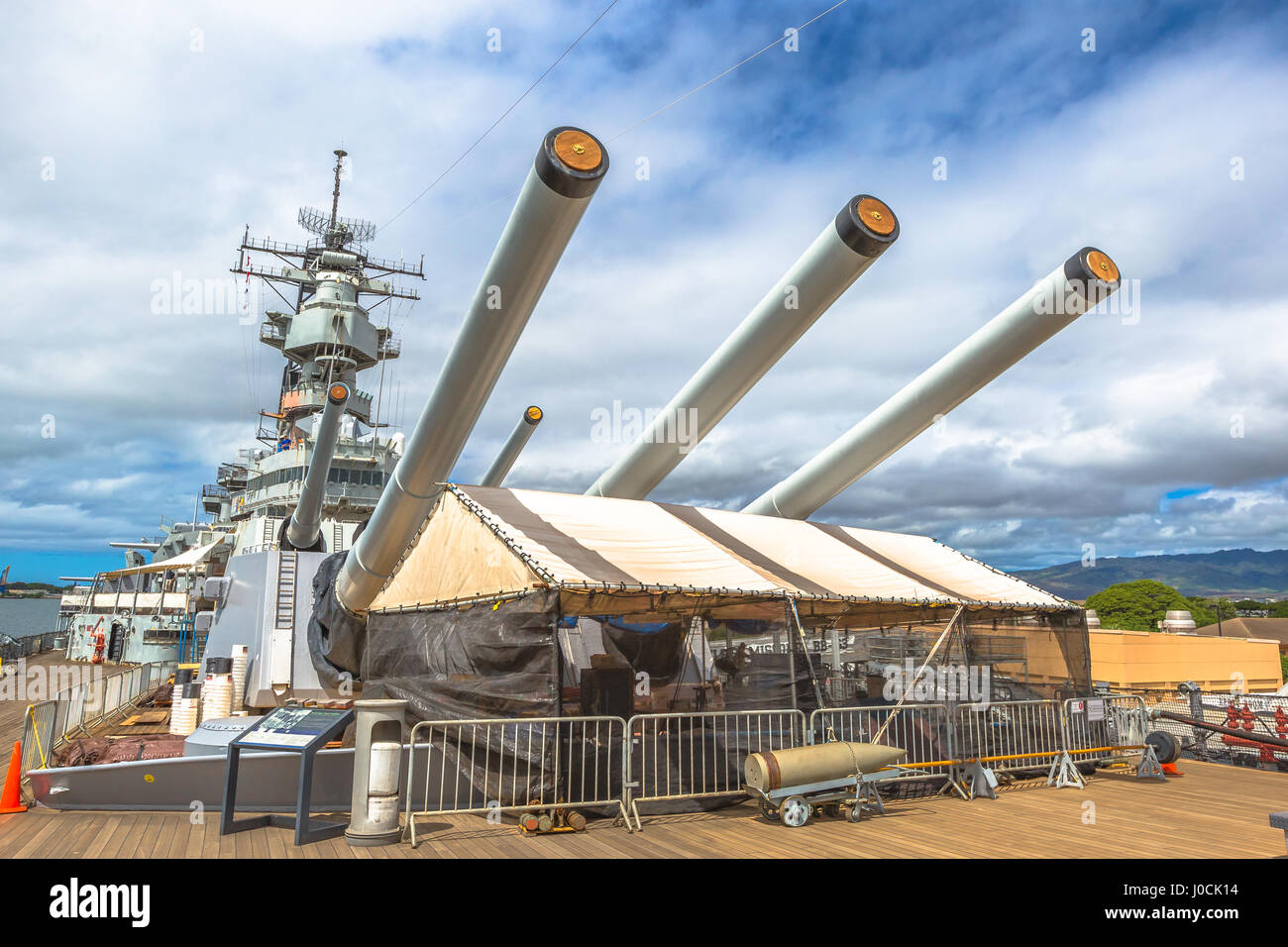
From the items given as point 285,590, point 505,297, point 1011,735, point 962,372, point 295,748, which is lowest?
point 1011,735

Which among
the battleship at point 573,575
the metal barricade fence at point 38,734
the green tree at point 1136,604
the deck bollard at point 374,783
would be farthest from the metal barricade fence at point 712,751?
the green tree at point 1136,604

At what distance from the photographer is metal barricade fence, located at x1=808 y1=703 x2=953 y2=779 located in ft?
27.3

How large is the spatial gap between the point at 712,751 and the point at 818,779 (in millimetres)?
1373

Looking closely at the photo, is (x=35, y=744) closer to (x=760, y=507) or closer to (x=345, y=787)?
(x=345, y=787)

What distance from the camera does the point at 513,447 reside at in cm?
1219

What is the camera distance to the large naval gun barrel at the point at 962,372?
7.80 meters

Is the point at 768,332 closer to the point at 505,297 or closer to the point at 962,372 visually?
the point at 962,372

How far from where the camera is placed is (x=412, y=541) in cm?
998

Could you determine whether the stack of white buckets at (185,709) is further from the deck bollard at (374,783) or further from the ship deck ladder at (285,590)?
the deck bollard at (374,783)

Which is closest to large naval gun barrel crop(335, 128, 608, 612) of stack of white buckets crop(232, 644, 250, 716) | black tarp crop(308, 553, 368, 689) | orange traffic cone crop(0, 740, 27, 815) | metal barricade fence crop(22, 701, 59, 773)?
orange traffic cone crop(0, 740, 27, 815)

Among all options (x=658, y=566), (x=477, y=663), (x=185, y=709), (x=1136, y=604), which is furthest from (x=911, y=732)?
(x=1136, y=604)

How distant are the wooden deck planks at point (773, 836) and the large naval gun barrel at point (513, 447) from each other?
5.71 meters
